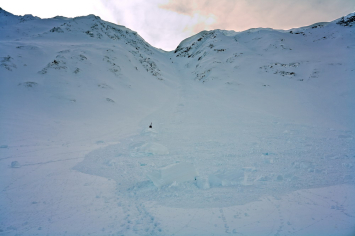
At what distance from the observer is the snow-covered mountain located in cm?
389

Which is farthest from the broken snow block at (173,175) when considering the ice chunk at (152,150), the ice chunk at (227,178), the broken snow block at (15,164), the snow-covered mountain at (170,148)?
the broken snow block at (15,164)

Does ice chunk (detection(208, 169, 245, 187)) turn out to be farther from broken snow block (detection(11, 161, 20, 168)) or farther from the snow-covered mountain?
broken snow block (detection(11, 161, 20, 168))

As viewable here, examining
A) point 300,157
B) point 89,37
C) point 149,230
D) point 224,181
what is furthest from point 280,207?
point 89,37

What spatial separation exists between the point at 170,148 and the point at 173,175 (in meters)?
3.54

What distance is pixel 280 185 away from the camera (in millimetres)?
5070

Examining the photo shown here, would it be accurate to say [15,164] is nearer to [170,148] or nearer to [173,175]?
[173,175]

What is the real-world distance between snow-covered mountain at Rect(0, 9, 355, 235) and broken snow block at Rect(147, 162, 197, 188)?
1.0 inches

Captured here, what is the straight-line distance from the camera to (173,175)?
17.4 ft

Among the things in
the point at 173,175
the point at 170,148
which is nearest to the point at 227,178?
the point at 173,175

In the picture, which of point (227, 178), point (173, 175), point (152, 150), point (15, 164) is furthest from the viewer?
point (152, 150)

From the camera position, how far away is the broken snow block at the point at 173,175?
16.9 ft

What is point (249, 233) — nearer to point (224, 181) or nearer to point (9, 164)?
point (224, 181)

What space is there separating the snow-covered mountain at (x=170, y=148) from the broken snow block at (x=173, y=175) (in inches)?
1.0

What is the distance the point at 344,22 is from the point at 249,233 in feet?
183
